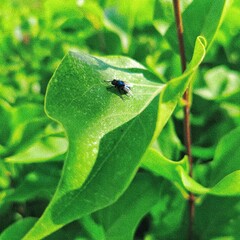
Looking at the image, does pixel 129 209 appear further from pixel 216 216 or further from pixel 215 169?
pixel 216 216

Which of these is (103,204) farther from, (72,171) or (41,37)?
(41,37)

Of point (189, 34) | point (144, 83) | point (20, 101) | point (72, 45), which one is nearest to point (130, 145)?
point (144, 83)

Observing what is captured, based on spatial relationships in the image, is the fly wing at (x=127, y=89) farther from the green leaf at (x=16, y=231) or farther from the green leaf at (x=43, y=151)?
the green leaf at (x=16, y=231)

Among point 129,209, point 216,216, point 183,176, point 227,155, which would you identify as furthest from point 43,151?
point 216,216

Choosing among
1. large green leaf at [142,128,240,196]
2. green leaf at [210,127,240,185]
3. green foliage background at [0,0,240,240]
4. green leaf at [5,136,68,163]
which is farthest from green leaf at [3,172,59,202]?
green leaf at [210,127,240,185]

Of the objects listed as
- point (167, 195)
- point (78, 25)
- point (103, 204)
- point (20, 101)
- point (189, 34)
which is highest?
point (189, 34)

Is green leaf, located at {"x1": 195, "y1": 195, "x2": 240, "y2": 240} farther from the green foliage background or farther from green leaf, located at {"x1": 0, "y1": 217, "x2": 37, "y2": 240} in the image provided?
green leaf, located at {"x1": 0, "y1": 217, "x2": 37, "y2": 240}

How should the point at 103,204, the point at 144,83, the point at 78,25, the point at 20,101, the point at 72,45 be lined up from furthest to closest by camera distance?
the point at 72,45
the point at 78,25
the point at 20,101
the point at 144,83
the point at 103,204
